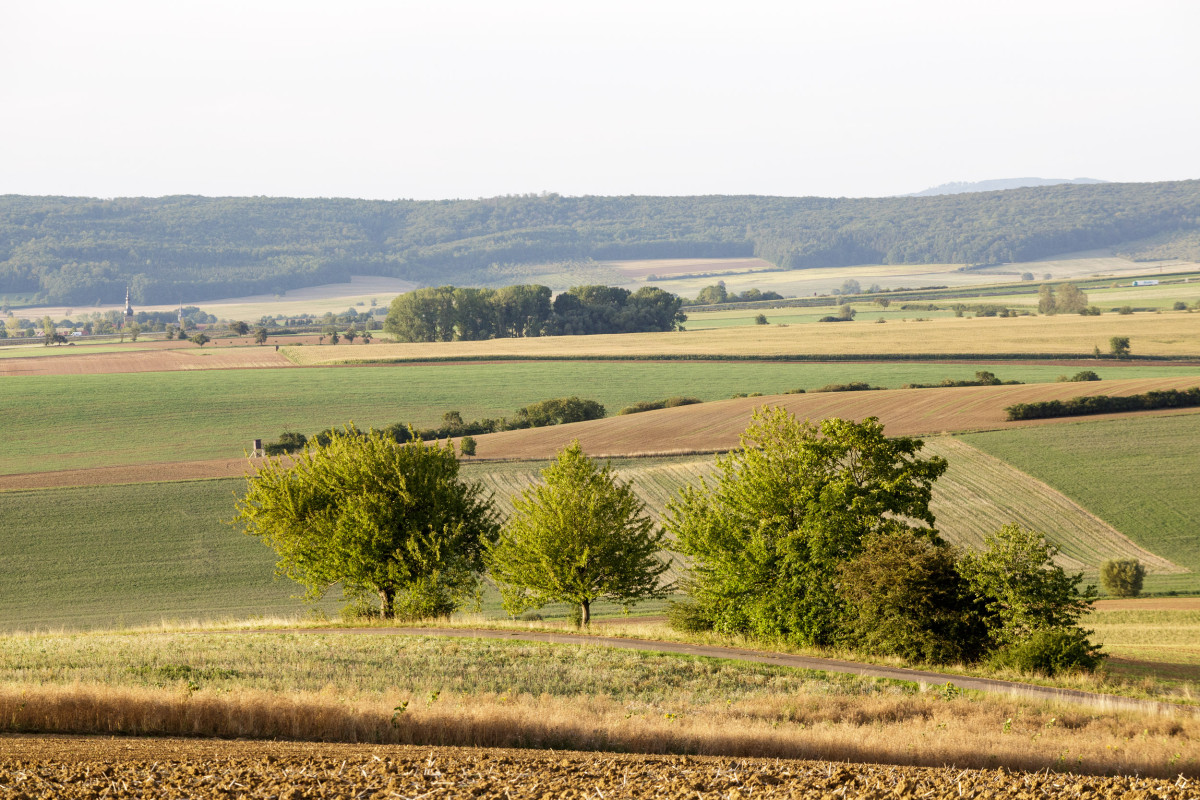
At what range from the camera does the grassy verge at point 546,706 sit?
57.7ft

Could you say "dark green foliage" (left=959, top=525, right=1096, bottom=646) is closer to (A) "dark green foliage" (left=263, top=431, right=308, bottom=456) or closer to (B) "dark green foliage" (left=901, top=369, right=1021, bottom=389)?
(A) "dark green foliage" (left=263, top=431, right=308, bottom=456)

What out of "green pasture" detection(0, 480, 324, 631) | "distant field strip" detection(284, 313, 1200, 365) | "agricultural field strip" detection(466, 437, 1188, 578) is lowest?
"green pasture" detection(0, 480, 324, 631)

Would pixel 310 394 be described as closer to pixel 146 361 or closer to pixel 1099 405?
pixel 146 361

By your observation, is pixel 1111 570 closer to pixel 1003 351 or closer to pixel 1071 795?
pixel 1071 795

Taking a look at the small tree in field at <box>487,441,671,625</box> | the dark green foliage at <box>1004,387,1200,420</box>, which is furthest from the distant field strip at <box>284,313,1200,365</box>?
the small tree in field at <box>487,441,671,625</box>

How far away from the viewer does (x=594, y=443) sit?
80.1m

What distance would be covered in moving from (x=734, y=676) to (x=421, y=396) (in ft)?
267

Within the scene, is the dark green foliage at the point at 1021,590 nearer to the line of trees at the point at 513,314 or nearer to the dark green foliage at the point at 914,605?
the dark green foliage at the point at 914,605

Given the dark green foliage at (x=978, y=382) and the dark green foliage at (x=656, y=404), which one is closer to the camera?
the dark green foliage at (x=978, y=382)

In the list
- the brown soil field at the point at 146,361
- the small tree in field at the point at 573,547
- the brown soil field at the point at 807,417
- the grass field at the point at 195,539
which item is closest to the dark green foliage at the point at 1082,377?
the brown soil field at the point at 807,417

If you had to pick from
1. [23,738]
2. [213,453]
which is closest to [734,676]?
[23,738]

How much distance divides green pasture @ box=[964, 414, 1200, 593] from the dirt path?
80.9 ft

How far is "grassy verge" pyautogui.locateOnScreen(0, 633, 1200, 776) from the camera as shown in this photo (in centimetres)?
1759

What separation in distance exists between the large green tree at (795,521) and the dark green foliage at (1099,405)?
44246 millimetres
